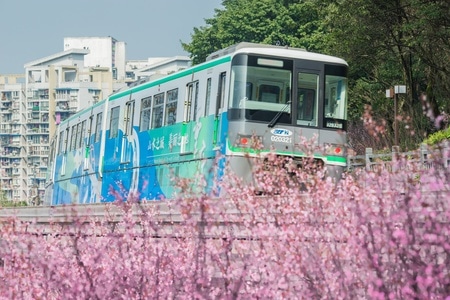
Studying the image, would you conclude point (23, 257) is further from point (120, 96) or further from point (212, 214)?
point (120, 96)

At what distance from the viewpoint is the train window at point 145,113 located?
89.7 feet

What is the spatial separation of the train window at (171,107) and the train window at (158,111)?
14.7 inches

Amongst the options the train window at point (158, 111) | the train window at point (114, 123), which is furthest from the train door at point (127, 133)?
the train window at point (158, 111)

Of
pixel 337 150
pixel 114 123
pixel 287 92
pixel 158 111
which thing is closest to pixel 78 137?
pixel 114 123

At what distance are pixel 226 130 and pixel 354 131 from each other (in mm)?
41063

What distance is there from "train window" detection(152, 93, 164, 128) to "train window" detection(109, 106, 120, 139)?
3036 millimetres

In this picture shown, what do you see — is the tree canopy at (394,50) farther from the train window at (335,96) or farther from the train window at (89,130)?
the train window at (335,96)

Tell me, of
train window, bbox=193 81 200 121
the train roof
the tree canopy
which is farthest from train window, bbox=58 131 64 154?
the train roof

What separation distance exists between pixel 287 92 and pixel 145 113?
16.4 feet

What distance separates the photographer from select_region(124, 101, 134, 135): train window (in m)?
28.7

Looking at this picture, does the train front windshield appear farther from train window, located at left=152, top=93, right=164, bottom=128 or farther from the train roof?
train window, located at left=152, top=93, right=164, bottom=128

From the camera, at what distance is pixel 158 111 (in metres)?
26.7

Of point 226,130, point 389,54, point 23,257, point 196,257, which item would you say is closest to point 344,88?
point 226,130

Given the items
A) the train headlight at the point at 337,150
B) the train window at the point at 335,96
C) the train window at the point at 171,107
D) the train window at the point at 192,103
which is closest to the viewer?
the train headlight at the point at 337,150
